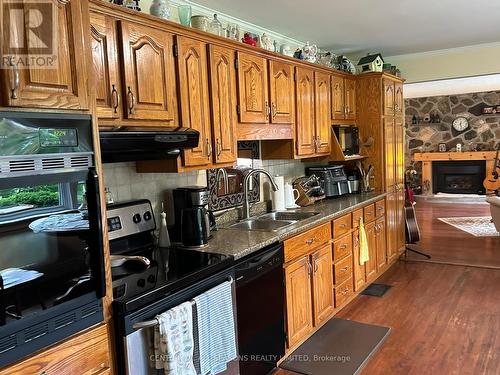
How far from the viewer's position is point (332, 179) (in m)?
4.27

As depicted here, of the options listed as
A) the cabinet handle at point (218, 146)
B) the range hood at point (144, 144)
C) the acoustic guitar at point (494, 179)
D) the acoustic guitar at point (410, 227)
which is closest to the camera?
the range hood at point (144, 144)

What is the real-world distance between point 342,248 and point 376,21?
1980 mm

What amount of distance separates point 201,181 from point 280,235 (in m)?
0.72

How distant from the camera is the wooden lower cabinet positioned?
137 cm

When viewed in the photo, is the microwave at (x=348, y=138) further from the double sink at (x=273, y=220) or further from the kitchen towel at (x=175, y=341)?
the kitchen towel at (x=175, y=341)

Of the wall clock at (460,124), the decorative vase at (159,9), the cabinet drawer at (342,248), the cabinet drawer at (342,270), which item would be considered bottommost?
the cabinet drawer at (342,270)

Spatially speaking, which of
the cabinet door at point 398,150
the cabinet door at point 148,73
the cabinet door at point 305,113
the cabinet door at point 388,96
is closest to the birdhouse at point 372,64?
the cabinet door at point 388,96

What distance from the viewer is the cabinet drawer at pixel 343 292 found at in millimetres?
3467

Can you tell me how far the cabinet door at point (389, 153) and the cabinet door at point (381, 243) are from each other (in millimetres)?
424

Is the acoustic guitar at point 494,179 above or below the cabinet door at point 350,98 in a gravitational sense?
below

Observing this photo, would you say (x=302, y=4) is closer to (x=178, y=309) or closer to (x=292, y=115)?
(x=292, y=115)

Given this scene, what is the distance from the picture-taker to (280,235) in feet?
8.78

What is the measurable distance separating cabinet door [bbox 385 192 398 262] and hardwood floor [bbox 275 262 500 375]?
19 centimetres

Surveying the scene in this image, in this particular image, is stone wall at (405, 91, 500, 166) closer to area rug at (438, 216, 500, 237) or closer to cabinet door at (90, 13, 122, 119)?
area rug at (438, 216, 500, 237)
